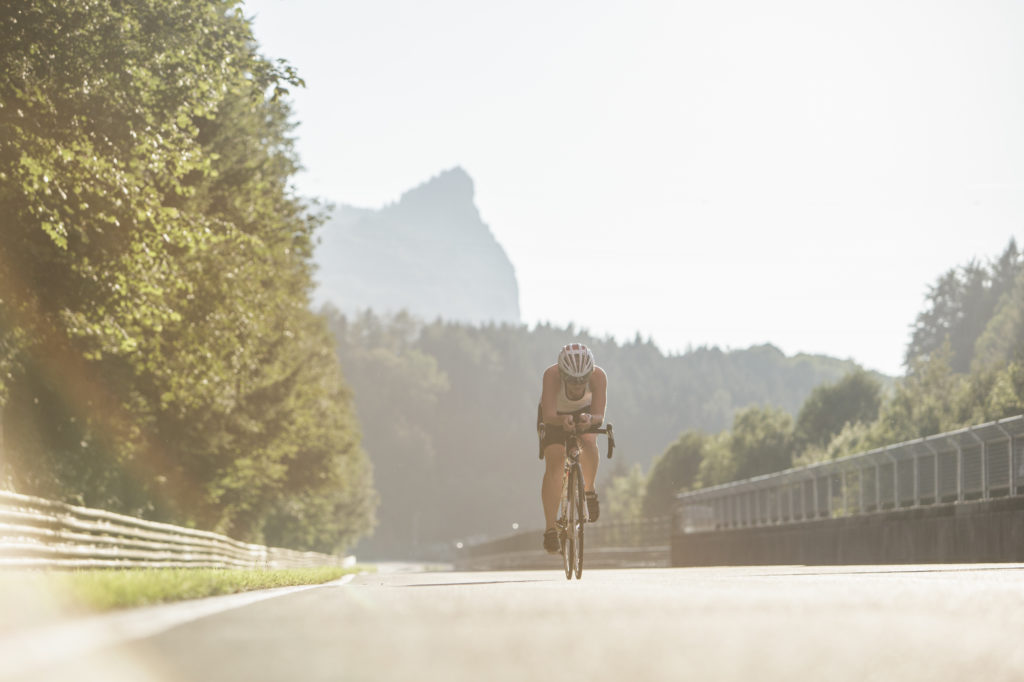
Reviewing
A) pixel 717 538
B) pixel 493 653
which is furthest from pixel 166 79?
pixel 717 538

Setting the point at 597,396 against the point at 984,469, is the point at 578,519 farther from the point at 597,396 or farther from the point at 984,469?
the point at 984,469

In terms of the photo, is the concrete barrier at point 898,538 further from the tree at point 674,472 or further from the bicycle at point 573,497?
the tree at point 674,472

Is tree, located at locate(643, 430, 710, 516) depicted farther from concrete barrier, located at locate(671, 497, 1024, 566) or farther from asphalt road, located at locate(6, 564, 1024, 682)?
asphalt road, located at locate(6, 564, 1024, 682)

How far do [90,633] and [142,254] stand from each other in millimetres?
14663

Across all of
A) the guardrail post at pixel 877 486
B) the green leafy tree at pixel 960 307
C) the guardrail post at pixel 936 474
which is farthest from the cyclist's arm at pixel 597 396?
the green leafy tree at pixel 960 307

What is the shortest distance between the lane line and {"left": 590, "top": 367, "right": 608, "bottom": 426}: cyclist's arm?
14.5ft

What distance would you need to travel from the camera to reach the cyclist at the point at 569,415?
12.6 m

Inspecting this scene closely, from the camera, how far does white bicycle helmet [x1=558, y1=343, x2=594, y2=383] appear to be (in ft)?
41.0

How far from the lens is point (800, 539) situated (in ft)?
104

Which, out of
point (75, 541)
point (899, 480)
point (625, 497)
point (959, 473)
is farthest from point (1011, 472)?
point (625, 497)

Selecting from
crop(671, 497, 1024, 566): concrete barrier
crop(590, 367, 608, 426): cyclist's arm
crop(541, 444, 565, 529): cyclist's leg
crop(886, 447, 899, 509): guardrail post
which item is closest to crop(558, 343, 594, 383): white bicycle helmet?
crop(590, 367, 608, 426): cyclist's arm

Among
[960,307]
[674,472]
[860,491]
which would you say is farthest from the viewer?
[674,472]

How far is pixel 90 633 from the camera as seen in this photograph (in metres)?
6.76

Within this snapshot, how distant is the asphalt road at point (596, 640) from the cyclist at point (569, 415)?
3334 mm
